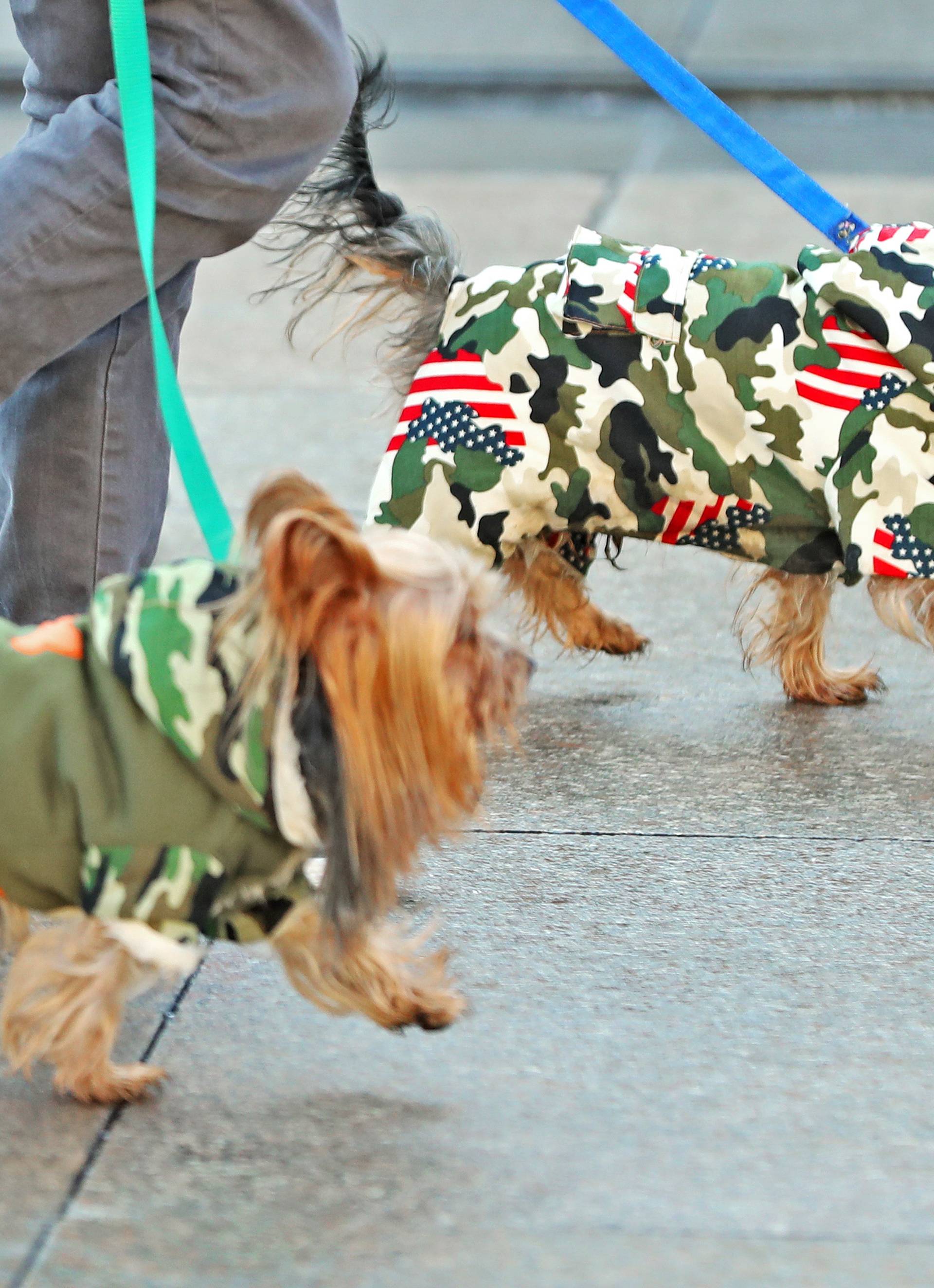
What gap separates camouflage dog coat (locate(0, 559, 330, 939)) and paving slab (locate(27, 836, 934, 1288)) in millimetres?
375

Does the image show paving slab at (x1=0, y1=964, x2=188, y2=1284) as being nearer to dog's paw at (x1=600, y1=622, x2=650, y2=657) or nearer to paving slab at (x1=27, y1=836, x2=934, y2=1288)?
paving slab at (x1=27, y1=836, x2=934, y2=1288)

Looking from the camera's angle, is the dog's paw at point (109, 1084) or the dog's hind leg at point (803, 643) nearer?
the dog's paw at point (109, 1084)

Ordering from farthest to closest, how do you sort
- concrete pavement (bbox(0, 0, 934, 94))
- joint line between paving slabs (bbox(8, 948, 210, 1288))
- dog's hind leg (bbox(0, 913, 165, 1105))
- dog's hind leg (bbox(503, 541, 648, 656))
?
concrete pavement (bbox(0, 0, 934, 94)), dog's hind leg (bbox(503, 541, 648, 656)), dog's hind leg (bbox(0, 913, 165, 1105)), joint line between paving slabs (bbox(8, 948, 210, 1288))

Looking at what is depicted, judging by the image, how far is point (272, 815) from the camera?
95.1 inches

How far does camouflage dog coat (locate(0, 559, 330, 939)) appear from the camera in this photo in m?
2.37

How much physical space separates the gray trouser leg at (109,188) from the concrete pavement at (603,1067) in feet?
2.83

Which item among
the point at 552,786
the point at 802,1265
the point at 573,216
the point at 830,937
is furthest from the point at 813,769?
the point at 573,216

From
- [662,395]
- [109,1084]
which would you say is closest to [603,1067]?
[109,1084]

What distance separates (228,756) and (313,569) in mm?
341

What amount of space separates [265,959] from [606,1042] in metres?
0.68

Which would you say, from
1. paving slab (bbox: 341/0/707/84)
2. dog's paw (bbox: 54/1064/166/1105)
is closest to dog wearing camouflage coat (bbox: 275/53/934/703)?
dog's paw (bbox: 54/1064/166/1105)

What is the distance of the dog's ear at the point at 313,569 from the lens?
2129mm

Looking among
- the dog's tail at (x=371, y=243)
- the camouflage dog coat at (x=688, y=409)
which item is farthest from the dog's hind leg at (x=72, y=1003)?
the dog's tail at (x=371, y=243)

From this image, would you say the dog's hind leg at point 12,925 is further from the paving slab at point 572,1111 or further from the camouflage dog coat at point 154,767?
the paving slab at point 572,1111
